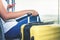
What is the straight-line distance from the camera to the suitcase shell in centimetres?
98

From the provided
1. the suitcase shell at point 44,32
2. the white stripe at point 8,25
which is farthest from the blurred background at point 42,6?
the suitcase shell at point 44,32

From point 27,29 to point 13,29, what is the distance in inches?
9.7

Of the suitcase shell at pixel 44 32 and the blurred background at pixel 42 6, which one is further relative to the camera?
the blurred background at pixel 42 6

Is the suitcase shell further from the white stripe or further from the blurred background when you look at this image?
the blurred background

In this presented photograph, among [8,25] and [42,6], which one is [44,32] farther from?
[42,6]

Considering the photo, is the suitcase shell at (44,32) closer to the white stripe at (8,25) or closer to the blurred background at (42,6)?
the white stripe at (8,25)

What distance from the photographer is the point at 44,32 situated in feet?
3.35

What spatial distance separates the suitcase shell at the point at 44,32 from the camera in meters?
0.98

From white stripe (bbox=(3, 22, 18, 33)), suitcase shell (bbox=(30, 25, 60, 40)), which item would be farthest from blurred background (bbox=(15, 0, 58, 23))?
suitcase shell (bbox=(30, 25, 60, 40))

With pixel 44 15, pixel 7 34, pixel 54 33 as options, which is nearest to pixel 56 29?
pixel 54 33

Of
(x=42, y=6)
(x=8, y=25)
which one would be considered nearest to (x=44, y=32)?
(x=8, y=25)

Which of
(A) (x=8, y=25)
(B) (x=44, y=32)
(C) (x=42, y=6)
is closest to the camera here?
(B) (x=44, y=32)

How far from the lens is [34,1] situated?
1.76 m

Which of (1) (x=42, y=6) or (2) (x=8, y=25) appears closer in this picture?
(2) (x=8, y=25)
